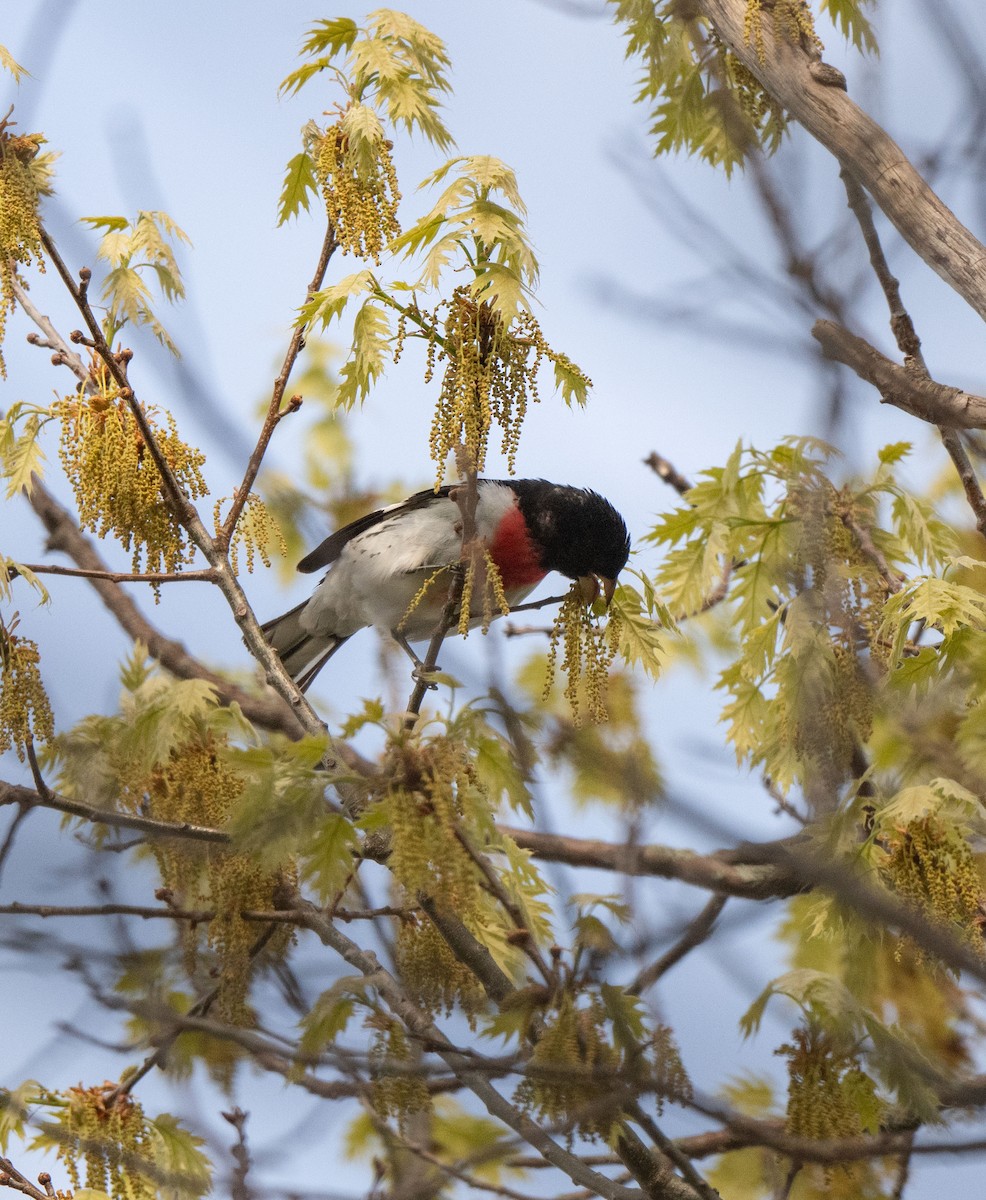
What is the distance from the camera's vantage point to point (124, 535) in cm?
303

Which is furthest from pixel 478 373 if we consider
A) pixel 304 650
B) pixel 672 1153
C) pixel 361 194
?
pixel 304 650

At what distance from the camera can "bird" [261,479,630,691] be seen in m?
4.57

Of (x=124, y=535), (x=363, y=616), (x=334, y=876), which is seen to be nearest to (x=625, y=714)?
(x=334, y=876)

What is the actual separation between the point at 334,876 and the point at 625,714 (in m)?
0.64

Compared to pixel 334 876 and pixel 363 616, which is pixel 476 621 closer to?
pixel 363 616

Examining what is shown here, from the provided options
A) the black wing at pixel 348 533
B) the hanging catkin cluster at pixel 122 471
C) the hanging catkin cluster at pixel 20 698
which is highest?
the black wing at pixel 348 533

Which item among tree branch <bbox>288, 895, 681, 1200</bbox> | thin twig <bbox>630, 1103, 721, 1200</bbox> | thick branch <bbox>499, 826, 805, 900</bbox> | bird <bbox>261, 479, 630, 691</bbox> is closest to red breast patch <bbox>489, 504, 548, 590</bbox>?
bird <bbox>261, 479, 630, 691</bbox>

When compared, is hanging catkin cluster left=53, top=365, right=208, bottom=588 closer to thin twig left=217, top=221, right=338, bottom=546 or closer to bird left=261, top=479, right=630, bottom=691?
thin twig left=217, top=221, right=338, bottom=546

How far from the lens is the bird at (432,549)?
15.0 feet

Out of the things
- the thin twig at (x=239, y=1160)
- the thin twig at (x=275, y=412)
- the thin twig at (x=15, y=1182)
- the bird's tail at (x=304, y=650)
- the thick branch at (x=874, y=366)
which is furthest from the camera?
the bird's tail at (x=304, y=650)

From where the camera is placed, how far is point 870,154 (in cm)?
315

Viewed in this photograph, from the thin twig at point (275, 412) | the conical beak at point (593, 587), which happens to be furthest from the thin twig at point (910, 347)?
the thin twig at point (275, 412)

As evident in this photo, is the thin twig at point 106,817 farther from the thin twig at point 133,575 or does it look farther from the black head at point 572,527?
the black head at point 572,527

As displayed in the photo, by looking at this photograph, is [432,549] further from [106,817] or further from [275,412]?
[106,817]
